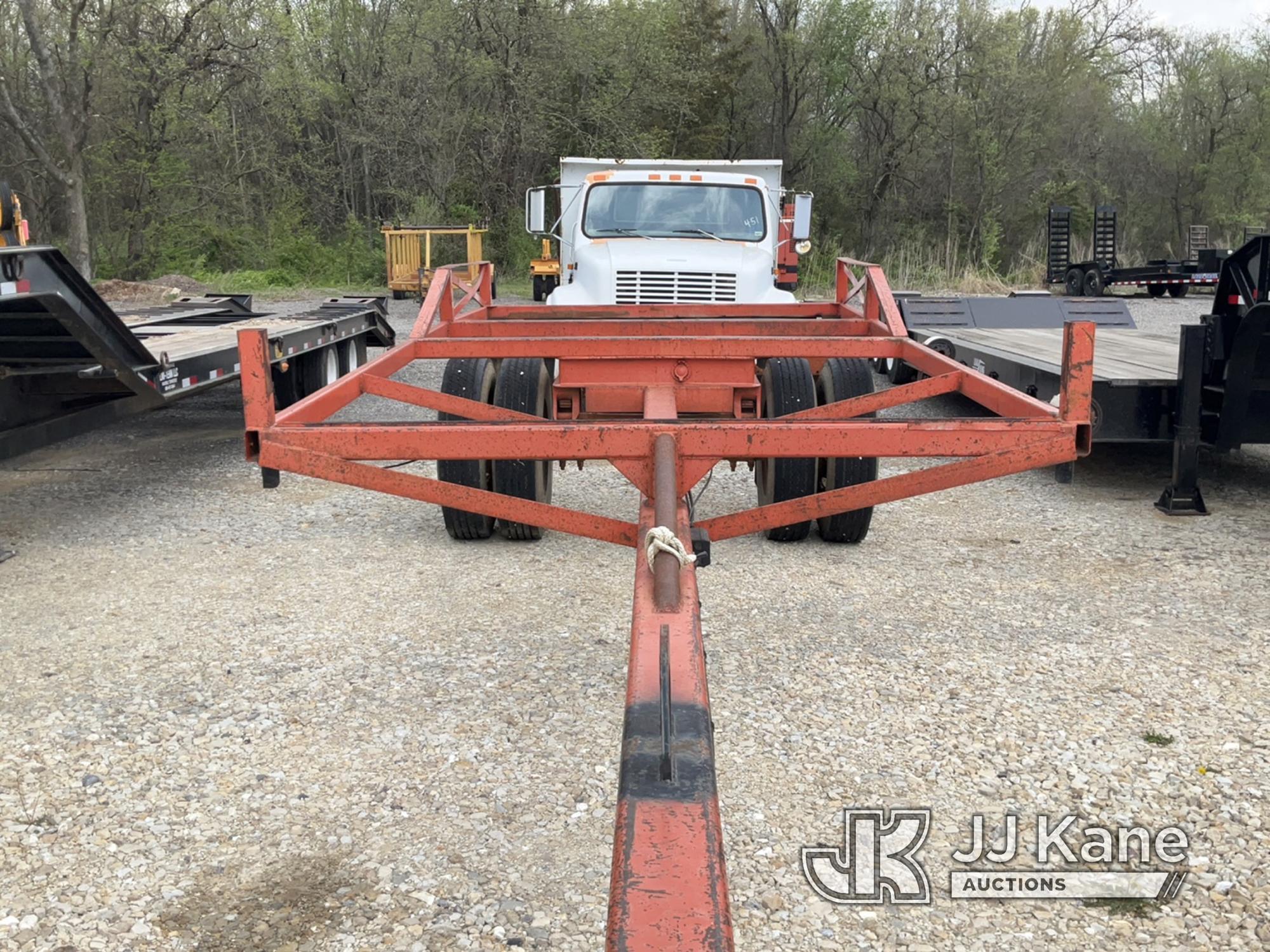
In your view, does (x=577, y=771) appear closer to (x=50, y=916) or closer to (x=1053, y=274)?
(x=50, y=916)

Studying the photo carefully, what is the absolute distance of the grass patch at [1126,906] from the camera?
262cm

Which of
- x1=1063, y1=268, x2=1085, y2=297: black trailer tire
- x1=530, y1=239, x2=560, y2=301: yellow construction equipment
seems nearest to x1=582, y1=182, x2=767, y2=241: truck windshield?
x1=530, y1=239, x2=560, y2=301: yellow construction equipment

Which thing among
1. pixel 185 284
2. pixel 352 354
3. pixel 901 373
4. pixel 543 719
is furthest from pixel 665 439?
pixel 185 284

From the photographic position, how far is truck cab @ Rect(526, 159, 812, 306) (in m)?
7.43

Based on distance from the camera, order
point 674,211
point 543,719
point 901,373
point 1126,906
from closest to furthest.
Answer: point 1126,906
point 543,719
point 674,211
point 901,373

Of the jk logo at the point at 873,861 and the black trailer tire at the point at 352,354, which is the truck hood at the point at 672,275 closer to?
the black trailer tire at the point at 352,354

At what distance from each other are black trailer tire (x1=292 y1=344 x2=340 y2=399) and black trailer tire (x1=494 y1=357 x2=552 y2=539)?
333 cm

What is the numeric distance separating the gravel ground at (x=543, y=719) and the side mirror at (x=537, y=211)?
12.1 feet

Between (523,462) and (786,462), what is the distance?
1.31 metres

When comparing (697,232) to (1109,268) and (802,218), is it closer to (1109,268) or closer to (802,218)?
(802,218)

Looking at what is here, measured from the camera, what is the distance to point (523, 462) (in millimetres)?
5520

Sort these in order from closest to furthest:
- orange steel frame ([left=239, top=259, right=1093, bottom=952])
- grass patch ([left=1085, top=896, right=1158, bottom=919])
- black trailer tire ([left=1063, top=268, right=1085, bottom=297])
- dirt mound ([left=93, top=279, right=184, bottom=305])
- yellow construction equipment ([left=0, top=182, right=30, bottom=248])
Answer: orange steel frame ([left=239, top=259, right=1093, bottom=952]) → grass patch ([left=1085, top=896, right=1158, bottom=919]) → yellow construction equipment ([left=0, top=182, right=30, bottom=248]) → dirt mound ([left=93, top=279, right=184, bottom=305]) → black trailer tire ([left=1063, top=268, right=1085, bottom=297])

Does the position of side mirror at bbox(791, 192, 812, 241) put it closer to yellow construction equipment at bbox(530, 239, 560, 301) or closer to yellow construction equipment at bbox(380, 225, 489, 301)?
yellow construction equipment at bbox(530, 239, 560, 301)

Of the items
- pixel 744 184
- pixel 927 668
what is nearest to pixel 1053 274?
pixel 744 184
